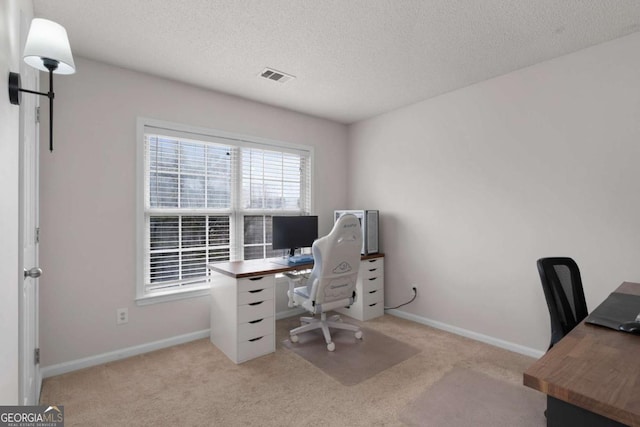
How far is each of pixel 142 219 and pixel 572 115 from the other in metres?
3.71

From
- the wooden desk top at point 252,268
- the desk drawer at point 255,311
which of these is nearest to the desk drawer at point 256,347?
the desk drawer at point 255,311

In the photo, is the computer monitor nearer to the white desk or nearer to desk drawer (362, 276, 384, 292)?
the white desk

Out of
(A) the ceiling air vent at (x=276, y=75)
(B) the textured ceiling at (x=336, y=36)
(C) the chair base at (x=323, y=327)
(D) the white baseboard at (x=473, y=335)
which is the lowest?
(D) the white baseboard at (x=473, y=335)

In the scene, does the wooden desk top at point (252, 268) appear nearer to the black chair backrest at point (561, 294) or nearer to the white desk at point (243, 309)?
the white desk at point (243, 309)

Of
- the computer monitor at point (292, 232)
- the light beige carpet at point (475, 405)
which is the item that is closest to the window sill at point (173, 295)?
the computer monitor at point (292, 232)

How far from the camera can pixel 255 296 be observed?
8.83 feet

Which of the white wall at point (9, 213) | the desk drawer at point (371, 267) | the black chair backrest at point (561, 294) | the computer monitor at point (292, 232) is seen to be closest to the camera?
the white wall at point (9, 213)

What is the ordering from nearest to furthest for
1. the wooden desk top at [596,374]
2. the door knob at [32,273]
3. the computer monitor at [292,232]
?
the wooden desk top at [596,374], the door knob at [32,273], the computer monitor at [292,232]

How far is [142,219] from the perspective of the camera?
2760mm

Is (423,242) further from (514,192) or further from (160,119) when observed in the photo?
(160,119)

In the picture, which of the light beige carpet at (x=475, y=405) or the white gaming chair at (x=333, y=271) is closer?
the light beige carpet at (x=475, y=405)

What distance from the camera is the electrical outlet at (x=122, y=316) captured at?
2629 millimetres

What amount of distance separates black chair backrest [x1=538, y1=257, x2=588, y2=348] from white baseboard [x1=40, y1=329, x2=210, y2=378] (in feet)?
9.42

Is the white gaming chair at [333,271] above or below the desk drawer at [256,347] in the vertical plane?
above
